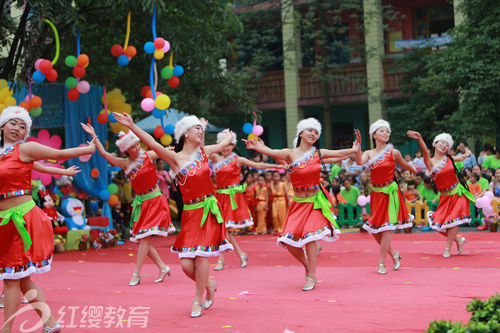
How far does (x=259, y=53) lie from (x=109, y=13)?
12.0 meters

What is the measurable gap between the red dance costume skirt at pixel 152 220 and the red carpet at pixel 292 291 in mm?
678

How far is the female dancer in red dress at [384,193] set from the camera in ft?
28.2

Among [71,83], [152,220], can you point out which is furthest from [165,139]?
[152,220]

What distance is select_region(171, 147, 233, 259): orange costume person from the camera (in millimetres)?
6387

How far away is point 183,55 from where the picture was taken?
14133 mm

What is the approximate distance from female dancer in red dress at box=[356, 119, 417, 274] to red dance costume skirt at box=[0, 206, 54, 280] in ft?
14.6

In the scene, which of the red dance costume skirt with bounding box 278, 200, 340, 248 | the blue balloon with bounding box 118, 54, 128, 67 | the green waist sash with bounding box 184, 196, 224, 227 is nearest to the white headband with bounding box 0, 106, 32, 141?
the green waist sash with bounding box 184, 196, 224, 227

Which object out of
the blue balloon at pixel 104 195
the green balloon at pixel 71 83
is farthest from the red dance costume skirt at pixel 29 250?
the blue balloon at pixel 104 195

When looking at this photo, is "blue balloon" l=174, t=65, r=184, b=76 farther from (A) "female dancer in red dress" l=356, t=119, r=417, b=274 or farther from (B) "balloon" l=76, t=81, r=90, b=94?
(A) "female dancer in red dress" l=356, t=119, r=417, b=274

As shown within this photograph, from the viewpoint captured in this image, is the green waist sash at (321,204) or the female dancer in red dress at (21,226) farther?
the green waist sash at (321,204)

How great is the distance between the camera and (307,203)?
7.79 m

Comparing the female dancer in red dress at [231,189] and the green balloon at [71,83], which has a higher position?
the green balloon at [71,83]

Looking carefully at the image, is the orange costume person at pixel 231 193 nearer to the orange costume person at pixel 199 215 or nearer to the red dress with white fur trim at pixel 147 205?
the red dress with white fur trim at pixel 147 205

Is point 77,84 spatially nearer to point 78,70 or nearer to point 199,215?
point 78,70
